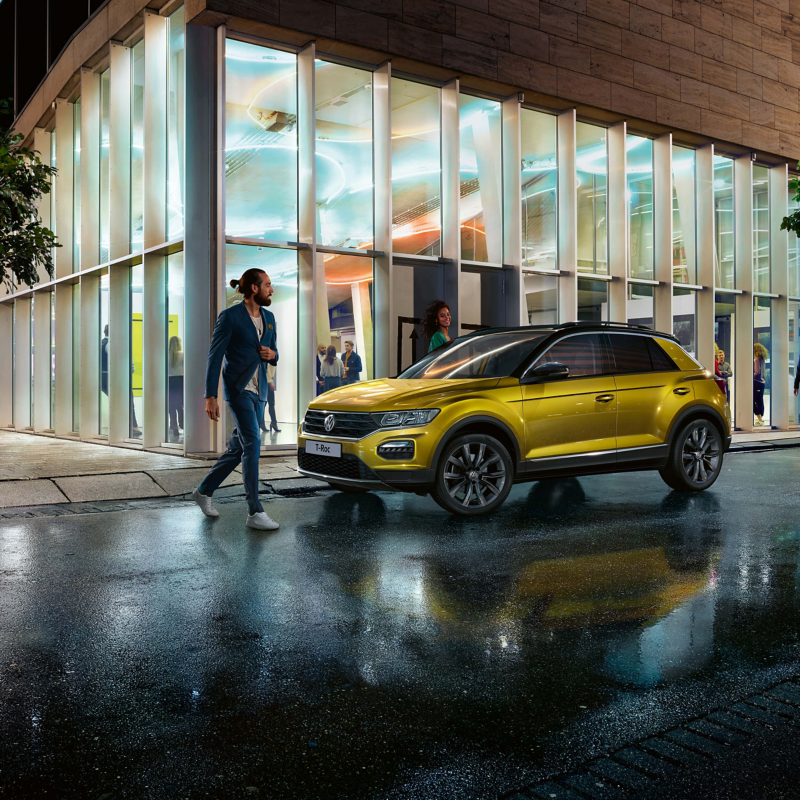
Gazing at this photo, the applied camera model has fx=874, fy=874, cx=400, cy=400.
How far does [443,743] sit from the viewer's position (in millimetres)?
2949

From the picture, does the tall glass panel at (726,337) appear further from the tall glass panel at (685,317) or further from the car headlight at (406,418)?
the car headlight at (406,418)

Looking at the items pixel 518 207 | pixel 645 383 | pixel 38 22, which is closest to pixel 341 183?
pixel 518 207

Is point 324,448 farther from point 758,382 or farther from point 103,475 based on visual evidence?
point 758,382

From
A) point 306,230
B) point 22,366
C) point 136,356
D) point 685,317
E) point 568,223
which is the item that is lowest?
point 136,356

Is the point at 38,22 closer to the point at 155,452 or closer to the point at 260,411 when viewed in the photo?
the point at 155,452

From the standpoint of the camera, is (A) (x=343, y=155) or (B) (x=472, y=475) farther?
(A) (x=343, y=155)

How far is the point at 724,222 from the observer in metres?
21.2

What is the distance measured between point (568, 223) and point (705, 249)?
463cm

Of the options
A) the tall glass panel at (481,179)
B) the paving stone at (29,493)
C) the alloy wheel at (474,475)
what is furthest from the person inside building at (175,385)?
the alloy wheel at (474,475)

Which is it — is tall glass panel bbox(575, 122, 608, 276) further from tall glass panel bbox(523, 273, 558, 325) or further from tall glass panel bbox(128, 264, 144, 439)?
tall glass panel bbox(128, 264, 144, 439)

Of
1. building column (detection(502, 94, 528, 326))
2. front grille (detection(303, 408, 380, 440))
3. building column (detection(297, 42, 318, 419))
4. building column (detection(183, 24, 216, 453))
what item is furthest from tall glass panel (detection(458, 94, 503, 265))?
front grille (detection(303, 408, 380, 440))

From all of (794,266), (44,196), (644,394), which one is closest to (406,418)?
(644,394)

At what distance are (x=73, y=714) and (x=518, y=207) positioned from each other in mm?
14694

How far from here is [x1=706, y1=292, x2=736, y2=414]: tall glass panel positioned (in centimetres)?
2093
